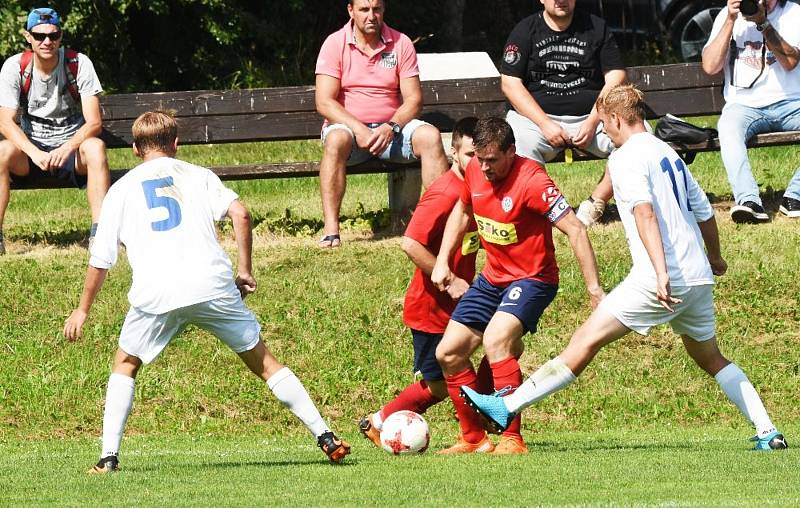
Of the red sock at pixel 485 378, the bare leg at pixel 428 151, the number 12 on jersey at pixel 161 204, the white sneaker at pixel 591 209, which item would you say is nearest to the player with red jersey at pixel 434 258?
the red sock at pixel 485 378

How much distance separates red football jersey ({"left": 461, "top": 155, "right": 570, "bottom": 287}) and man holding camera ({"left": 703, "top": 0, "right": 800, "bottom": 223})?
4454mm

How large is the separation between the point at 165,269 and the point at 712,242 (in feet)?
9.90

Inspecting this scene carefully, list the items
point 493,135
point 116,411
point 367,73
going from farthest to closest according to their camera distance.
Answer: point 367,73 < point 493,135 < point 116,411

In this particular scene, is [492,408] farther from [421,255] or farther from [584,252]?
[421,255]

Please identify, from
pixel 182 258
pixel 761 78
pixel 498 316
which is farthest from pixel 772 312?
pixel 182 258

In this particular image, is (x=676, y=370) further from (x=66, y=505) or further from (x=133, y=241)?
(x=66, y=505)

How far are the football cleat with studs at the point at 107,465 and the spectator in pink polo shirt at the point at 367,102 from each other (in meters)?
4.88

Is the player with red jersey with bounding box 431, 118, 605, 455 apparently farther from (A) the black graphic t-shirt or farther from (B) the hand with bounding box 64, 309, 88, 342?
(A) the black graphic t-shirt

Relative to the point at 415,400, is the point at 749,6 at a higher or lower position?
higher

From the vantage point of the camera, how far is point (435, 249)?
888cm

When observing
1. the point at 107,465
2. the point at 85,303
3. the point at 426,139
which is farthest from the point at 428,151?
the point at 107,465

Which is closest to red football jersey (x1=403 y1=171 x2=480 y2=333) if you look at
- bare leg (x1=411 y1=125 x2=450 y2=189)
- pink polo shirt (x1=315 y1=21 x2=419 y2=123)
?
bare leg (x1=411 y1=125 x2=450 y2=189)

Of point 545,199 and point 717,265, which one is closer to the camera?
point 545,199

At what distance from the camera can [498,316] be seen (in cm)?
823
